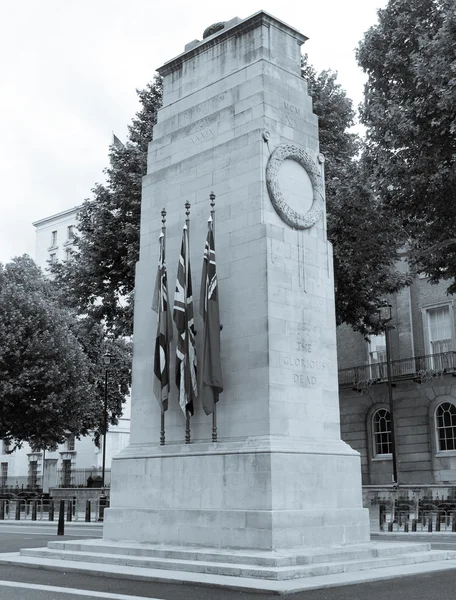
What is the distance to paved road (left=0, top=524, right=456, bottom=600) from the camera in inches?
417

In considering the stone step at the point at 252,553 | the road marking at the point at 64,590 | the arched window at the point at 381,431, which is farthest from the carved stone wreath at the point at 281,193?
the arched window at the point at 381,431

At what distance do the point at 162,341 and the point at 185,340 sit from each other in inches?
25.1

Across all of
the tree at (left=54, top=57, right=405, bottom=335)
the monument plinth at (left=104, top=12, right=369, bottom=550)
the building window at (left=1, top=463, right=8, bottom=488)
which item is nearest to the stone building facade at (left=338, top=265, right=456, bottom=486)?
the tree at (left=54, top=57, right=405, bottom=335)

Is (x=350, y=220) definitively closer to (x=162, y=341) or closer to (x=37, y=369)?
(x=162, y=341)

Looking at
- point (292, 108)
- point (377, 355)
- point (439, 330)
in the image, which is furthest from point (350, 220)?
point (377, 355)

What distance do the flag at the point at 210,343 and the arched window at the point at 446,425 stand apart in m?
Result: 26.4

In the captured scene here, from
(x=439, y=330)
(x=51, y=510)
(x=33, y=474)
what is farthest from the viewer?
(x=33, y=474)

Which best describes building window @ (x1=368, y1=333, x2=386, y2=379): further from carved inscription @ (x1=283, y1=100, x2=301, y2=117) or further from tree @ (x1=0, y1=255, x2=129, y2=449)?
carved inscription @ (x1=283, y1=100, x2=301, y2=117)

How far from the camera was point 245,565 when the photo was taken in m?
12.6

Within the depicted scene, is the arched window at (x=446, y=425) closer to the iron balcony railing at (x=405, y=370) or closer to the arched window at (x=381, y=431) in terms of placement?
the iron balcony railing at (x=405, y=370)

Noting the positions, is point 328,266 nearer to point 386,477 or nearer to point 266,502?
point 266,502

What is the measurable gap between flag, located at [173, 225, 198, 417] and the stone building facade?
77.1ft

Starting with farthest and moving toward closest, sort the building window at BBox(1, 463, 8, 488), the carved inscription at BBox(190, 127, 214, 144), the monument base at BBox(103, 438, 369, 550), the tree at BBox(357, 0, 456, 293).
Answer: the building window at BBox(1, 463, 8, 488) → the tree at BBox(357, 0, 456, 293) → the carved inscription at BBox(190, 127, 214, 144) → the monument base at BBox(103, 438, 369, 550)

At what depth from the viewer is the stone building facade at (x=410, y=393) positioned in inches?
1547
